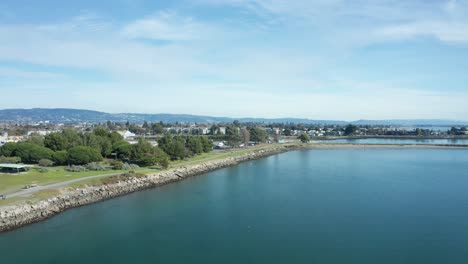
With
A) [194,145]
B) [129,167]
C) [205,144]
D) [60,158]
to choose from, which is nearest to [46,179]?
[60,158]

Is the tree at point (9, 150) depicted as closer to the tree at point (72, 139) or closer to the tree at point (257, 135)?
the tree at point (72, 139)

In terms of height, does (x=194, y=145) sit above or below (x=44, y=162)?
above

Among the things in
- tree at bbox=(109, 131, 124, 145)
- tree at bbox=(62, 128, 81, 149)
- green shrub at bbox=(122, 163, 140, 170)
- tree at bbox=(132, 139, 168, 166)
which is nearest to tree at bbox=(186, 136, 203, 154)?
tree at bbox=(109, 131, 124, 145)

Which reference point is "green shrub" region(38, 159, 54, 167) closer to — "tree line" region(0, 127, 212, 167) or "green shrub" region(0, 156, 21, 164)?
"tree line" region(0, 127, 212, 167)

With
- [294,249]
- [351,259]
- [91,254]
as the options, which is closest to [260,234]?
[294,249]

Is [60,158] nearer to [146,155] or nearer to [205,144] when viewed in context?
[146,155]
